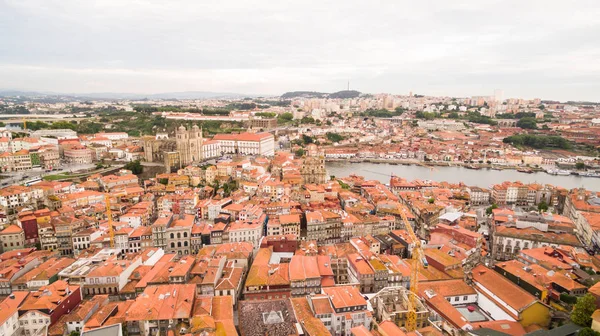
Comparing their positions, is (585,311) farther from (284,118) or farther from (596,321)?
(284,118)

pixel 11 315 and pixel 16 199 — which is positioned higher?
pixel 16 199

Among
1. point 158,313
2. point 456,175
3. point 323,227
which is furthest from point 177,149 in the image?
point 456,175

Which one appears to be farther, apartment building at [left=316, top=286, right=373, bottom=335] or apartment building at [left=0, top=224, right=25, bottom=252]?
apartment building at [left=0, top=224, right=25, bottom=252]

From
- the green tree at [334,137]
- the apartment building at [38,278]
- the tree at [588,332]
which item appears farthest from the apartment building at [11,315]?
the green tree at [334,137]

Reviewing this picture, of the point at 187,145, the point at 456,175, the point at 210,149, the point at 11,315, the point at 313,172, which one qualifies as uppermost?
the point at 187,145

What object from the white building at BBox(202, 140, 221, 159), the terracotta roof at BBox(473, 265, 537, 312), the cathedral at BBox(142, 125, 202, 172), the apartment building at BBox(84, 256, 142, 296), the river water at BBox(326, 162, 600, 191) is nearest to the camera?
the terracotta roof at BBox(473, 265, 537, 312)

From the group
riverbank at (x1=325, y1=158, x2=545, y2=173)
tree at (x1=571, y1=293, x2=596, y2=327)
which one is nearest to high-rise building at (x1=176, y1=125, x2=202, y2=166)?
riverbank at (x1=325, y1=158, x2=545, y2=173)

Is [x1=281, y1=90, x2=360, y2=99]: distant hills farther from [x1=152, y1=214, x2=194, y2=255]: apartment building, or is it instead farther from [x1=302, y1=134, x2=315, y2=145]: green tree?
[x1=152, y1=214, x2=194, y2=255]: apartment building

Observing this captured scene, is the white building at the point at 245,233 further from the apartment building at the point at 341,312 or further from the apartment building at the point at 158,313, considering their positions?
the apartment building at the point at 341,312
